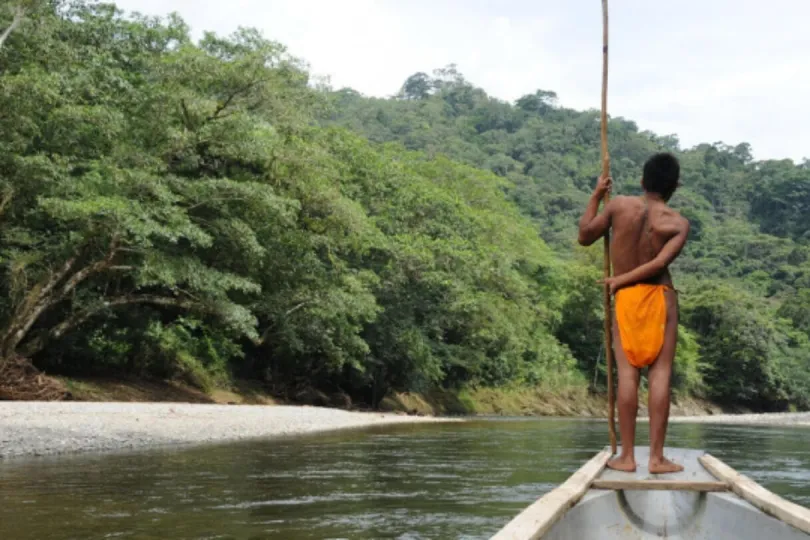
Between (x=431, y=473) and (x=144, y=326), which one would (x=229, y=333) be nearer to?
(x=144, y=326)

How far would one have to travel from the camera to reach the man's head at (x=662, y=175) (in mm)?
5152

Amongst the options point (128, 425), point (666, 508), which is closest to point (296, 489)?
point (666, 508)

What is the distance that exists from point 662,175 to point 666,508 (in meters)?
2.03

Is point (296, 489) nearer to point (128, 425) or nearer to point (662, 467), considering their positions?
point (662, 467)

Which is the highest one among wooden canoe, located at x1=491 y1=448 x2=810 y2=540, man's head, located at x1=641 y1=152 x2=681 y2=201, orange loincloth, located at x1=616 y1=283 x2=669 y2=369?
man's head, located at x1=641 y1=152 x2=681 y2=201

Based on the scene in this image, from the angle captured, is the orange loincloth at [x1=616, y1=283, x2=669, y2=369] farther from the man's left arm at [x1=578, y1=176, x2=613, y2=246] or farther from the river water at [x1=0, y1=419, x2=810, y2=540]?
the river water at [x1=0, y1=419, x2=810, y2=540]

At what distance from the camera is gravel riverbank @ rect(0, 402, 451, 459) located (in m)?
12.6

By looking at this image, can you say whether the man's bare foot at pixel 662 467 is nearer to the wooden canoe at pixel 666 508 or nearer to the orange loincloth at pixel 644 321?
the wooden canoe at pixel 666 508

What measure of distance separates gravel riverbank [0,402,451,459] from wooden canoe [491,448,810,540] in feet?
32.1

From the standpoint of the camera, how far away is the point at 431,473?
10711 mm

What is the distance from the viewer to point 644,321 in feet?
16.0

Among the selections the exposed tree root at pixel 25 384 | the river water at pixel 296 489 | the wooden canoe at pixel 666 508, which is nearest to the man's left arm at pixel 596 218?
the wooden canoe at pixel 666 508

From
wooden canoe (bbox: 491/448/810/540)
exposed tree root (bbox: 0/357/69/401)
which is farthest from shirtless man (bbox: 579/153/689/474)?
exposed tree root (bbox: 0/357/69/401)

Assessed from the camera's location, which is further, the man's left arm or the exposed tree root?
the exposed tree root
